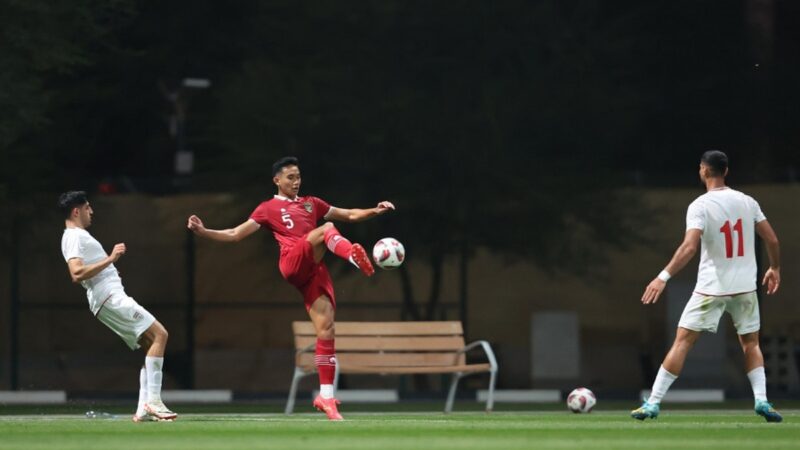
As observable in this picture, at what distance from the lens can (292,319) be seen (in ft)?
69.5

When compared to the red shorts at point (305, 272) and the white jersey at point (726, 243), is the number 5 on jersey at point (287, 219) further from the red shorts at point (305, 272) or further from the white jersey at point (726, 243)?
the white jersey at point (726, 243)

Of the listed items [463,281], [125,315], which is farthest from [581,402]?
[463,281]

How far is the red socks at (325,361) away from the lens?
526 inches

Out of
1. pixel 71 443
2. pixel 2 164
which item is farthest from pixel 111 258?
pixel 2 164

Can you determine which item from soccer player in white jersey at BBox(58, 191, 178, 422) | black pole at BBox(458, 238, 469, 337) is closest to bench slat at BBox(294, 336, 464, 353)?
soccer player in white jersey at BBox(58, 191, 178, 422)

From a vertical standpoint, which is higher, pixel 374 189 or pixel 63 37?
pixel 63 37

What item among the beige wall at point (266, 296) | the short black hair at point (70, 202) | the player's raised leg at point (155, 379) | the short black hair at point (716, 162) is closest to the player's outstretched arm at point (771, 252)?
the short black hair at point (716, 162)

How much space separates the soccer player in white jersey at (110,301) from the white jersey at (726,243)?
4266 millimetres

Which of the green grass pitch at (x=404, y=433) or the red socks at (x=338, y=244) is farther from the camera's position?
the red socks at (x=338, y=244)

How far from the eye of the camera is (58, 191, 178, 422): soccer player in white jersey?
41.6 feet

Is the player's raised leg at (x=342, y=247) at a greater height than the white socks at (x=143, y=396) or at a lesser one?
greater

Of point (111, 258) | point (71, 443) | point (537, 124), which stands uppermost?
point (537, 124)

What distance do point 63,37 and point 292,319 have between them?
189 inches

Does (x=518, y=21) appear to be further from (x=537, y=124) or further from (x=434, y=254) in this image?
(x=434, y=254)
